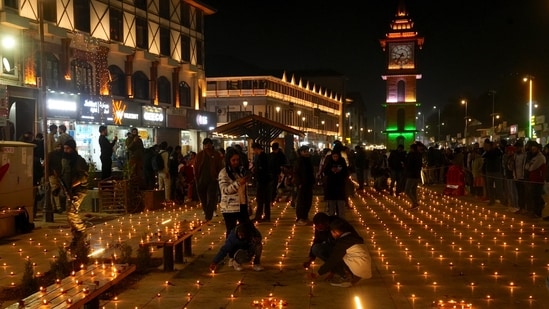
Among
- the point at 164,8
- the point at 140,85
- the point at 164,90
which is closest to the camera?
the point at 140,85

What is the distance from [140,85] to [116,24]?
4038 mm

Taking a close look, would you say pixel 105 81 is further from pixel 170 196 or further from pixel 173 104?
pixel 170 196

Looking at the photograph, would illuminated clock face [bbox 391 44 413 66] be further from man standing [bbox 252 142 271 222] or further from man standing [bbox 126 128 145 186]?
man standing [bbox 252 142 271 222]

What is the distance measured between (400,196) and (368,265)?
14.1m

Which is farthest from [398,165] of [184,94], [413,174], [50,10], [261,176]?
[184,94]

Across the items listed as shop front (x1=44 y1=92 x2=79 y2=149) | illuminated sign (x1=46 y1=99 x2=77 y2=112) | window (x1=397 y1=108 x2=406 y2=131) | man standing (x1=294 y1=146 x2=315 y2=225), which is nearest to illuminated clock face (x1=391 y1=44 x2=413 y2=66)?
window (x1=397 y1=108 x2=406 y2=131)

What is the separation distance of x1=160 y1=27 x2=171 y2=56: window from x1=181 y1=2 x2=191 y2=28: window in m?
2.24

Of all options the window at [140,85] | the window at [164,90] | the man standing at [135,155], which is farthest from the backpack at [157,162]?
the window at [164,90]

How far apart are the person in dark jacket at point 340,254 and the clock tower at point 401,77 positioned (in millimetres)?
72378

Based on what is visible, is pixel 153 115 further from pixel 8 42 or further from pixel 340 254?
pixel 340 254

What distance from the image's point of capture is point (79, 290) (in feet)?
17.4

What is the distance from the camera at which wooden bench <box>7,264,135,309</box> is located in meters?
4.80

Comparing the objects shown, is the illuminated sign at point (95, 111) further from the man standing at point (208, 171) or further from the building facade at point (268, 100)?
the building facade at point (268, 100)

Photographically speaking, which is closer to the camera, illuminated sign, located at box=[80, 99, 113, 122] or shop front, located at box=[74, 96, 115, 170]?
illuminated sign, located at box=[80, 99, 113, 122]
